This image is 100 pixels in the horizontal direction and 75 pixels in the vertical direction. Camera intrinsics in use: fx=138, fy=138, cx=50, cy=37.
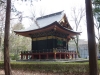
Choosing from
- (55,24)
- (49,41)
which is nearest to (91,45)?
(55,24)

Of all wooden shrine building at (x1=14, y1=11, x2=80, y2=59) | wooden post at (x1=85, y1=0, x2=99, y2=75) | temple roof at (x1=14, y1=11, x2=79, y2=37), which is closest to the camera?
wooden post at (x1=85, y1=0, x2=99, y2=75)

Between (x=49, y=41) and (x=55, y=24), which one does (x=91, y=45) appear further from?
(x=49, y=41)

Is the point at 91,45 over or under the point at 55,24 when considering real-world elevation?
under

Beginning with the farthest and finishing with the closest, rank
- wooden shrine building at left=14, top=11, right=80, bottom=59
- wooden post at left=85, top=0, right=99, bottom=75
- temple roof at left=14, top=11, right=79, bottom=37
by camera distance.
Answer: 1. temple roof at left=14, top=11, right=79, bottom=37
2. wooden shrine building at left=14, top=11, right=80, bottom=59
3. wooden post at left=85, top=0, right=99, bottom=75

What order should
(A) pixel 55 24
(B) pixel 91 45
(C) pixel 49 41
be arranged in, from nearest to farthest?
1. (B) pixel 91 45
2. (A) pixel 55 24
3. (C) pixel 49 41

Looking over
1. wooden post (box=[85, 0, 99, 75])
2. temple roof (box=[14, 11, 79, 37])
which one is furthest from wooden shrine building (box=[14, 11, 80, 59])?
wooden post (box=[85, 0, 99, 75])

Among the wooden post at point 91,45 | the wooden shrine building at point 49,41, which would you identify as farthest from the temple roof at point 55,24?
the wooden post at point 91,45

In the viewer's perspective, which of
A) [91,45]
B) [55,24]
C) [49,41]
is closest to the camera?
[91,45]

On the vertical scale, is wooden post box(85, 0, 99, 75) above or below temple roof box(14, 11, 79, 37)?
below

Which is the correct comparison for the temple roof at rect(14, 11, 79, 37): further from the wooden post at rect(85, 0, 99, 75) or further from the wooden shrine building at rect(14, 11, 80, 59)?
the wooden post at rect(85, 0, 99, 75)

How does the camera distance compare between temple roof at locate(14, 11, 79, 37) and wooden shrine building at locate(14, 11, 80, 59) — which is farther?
temple roof at locate(14, 11, 79, 37)

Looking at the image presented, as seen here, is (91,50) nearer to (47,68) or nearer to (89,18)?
(89,18)

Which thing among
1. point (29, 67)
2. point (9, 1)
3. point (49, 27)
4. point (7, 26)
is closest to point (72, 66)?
point (29, 67)

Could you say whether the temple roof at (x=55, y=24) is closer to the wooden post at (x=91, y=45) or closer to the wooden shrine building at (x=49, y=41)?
the wooden shrine building at (x=49, y=41)
